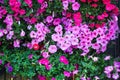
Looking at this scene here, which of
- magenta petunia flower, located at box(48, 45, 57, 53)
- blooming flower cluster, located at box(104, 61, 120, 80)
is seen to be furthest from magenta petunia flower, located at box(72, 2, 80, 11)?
blooming flower cluster, located at box(104, 61, 120, 80)

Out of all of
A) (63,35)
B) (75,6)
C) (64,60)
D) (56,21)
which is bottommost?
(64,60)

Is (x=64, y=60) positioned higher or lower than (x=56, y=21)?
lower

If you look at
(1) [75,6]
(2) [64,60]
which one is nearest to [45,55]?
(2) [64,60]

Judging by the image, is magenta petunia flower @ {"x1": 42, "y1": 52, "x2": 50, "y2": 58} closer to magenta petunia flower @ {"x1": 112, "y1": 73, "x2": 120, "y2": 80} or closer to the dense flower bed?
the dense flower bed

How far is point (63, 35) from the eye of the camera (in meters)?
4.14

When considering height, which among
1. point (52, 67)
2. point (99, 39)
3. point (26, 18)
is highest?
point (26, 18)

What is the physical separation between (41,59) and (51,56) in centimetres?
12

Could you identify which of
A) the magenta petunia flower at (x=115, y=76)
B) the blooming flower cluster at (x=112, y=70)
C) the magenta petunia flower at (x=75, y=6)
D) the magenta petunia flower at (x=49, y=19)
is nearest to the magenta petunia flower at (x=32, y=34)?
the magenta petunia flower at (x=49, y=19)

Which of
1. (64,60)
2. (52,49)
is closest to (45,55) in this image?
(52,49)

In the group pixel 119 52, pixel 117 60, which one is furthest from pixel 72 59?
pixel 119 52

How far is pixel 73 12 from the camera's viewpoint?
4.15m

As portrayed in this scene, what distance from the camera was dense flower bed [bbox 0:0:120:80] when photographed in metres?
4.08

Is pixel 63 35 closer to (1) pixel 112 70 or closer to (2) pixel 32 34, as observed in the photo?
(2) pixel 32 34

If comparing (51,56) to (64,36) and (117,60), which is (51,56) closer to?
(64,36)
